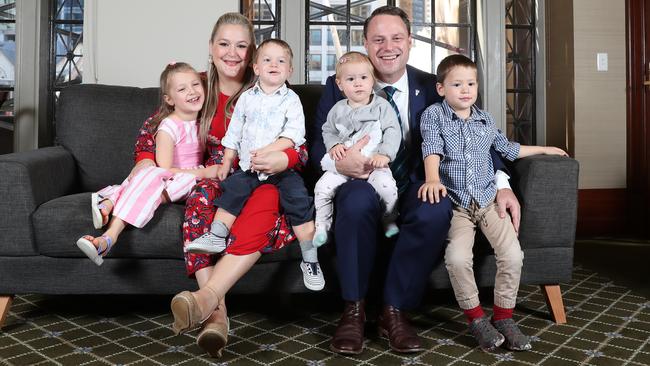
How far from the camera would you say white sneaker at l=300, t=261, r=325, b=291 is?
1.88 metres

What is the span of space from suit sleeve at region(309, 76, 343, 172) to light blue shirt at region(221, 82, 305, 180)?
87 millimetres

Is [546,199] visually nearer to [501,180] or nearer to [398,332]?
[501,180]

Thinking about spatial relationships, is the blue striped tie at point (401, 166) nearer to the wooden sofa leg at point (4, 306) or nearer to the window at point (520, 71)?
the wooden sofa leg at point (4, 306)

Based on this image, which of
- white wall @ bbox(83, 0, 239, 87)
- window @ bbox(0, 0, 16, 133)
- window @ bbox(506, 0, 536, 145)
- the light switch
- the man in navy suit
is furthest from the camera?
window @ bbox(506, 0, 536, 145)

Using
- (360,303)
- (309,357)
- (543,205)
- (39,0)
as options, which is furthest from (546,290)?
(39,0)

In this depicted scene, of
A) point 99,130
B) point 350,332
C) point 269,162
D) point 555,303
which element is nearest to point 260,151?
point 269,162

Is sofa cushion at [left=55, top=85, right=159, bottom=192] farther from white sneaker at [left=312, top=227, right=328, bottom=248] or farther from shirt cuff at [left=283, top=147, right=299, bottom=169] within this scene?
white sneaker at [left=312, top=227, right=328, bottom=248]

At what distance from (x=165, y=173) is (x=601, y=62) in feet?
9.62

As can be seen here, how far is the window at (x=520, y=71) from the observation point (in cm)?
393

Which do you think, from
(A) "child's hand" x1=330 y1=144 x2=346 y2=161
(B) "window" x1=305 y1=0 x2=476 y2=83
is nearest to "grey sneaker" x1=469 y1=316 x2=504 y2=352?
(A) "child's hand" x1=330 y1=144 x2=346 y2=161

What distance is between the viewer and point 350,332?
1.76m

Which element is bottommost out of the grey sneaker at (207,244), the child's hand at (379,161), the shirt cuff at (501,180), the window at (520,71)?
the grey sneaker at (207,244)

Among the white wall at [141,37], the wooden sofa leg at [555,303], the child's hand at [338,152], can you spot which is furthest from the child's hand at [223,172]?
the white wall at [141,37]

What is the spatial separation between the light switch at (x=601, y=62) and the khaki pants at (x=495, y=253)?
231 cm
